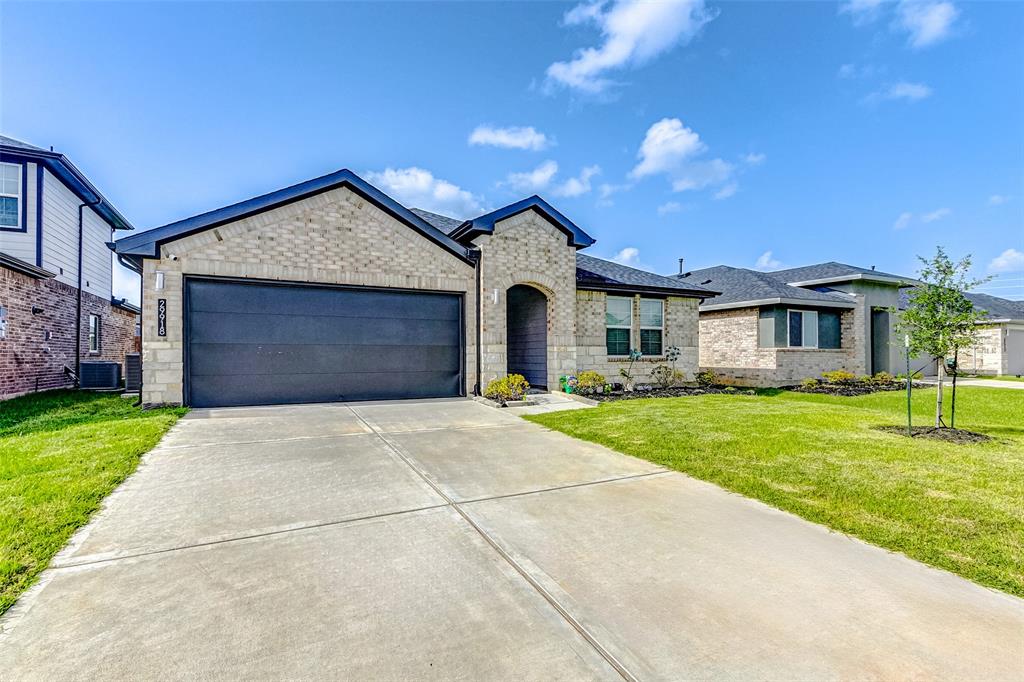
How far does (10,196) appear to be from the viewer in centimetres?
1165

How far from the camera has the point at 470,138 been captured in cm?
1448

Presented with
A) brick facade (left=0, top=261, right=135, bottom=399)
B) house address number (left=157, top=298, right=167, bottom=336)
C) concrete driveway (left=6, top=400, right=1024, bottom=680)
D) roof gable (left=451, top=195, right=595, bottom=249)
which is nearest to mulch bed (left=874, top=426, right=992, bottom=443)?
concrete driveway (left=6, top=400, right=1024, bottom=680)

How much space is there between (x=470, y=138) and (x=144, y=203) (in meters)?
14.0

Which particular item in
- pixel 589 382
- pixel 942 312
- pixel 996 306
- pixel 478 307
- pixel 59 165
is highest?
pixel 59 165

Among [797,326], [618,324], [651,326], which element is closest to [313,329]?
[618,324]

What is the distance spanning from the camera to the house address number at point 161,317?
9109mm

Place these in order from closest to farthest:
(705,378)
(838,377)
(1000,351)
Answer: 1. (705,378)
2. (838,377)
3. (1000,351)

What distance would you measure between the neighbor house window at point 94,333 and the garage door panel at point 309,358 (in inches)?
352

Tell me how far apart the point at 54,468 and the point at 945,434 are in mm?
12053

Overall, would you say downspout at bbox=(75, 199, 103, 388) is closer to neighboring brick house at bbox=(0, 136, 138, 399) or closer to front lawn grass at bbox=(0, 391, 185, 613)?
neighboring brick house at bbox=(0, 136, 138, 399)

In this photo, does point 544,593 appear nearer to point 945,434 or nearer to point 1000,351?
point 945,434

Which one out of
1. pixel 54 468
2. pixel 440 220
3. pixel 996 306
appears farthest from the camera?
pixel 996 306

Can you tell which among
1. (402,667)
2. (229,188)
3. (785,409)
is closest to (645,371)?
(785,409)

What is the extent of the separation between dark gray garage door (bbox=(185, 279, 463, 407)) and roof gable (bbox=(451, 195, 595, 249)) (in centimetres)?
192
